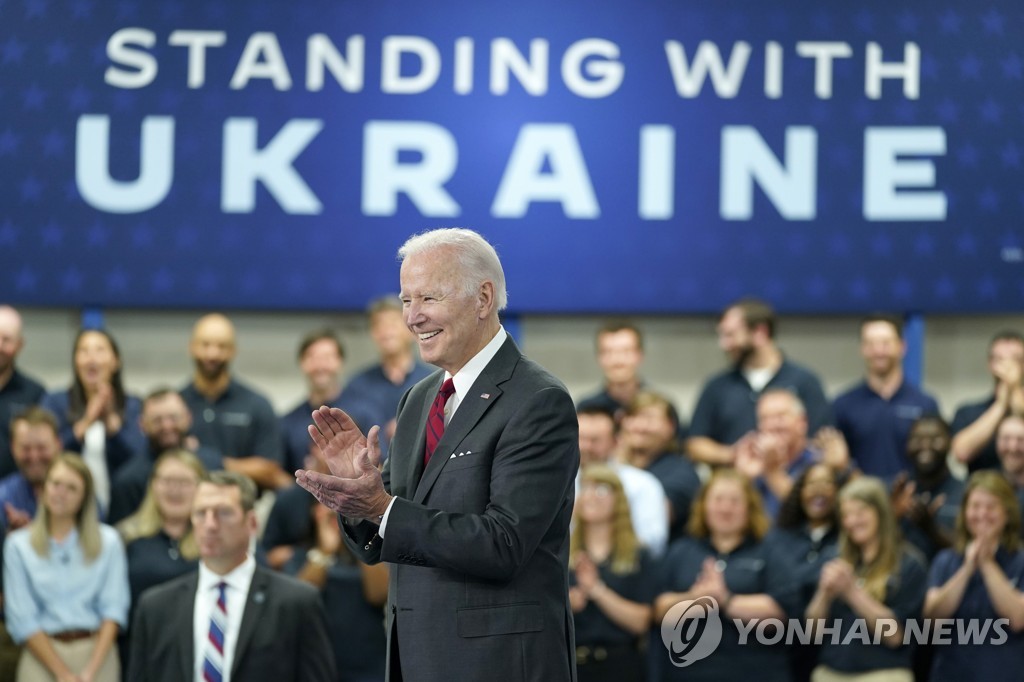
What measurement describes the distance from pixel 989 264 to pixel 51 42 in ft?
16.6

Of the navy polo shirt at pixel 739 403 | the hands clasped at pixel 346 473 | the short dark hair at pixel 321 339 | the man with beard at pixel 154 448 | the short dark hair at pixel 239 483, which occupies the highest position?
the short dark hair at pixel 321 339

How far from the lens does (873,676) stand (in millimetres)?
5293

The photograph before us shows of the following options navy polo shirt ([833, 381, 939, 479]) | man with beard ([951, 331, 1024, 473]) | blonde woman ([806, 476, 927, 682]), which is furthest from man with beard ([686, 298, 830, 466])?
blonde woman ([806, 476, 927, 682])

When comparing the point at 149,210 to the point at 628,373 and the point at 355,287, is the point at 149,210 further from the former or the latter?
the point at 628,373

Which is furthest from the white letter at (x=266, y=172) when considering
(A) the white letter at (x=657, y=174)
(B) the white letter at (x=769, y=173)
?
(B) the white letter at (x=769, y=173)

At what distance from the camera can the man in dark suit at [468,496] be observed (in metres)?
2.40

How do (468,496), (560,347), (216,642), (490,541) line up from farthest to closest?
(560,347), (216,642), (468,496), (490,541)

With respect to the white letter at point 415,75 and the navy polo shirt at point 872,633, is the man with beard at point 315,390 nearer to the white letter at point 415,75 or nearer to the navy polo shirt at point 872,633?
the white letter at point 415,75

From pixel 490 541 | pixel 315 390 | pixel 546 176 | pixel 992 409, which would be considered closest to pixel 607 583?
pixel 315 390

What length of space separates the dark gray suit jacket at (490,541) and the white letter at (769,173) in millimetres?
5028

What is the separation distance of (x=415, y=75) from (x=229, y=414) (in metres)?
2.10

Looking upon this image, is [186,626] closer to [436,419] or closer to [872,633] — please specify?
[436,419]

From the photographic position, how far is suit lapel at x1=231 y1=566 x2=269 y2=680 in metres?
4.36

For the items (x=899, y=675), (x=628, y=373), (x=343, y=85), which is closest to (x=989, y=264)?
(x=628, y=373)
